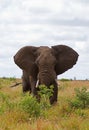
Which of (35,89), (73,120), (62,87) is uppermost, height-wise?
(73,120)

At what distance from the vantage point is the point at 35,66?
56.3 ft

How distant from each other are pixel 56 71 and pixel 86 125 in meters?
7.08

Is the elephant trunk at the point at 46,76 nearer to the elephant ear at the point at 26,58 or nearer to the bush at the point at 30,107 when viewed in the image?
the elephant ear at the point at 26,58

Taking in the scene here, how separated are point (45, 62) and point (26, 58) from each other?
5.82ft

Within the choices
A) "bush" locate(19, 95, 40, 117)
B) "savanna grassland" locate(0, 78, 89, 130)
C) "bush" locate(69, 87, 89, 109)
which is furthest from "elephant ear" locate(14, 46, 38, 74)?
"bush" locate(19, 95, 40, 117)

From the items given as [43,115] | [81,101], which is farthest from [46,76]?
[43,115]

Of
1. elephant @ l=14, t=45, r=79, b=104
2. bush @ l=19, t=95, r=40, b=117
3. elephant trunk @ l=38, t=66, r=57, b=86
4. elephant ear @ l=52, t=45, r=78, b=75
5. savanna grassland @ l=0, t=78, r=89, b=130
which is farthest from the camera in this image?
elephant ear @ l=52, t=45, r=78, b=75

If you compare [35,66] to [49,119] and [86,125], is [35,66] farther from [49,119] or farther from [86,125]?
[86,125]

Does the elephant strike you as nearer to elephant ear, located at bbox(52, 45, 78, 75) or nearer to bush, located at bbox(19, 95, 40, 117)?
elephant ear, located at bbox(52, 45, 78, 75)

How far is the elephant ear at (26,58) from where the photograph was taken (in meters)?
17.4

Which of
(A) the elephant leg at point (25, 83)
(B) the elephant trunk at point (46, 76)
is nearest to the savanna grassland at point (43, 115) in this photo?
(B) the elephant trunk at point (46, 76)

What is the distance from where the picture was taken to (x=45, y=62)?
16.1 m

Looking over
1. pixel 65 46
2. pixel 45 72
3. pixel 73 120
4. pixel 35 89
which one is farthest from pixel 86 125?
pixel 65 46

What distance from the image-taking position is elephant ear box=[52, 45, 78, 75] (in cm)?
1758
